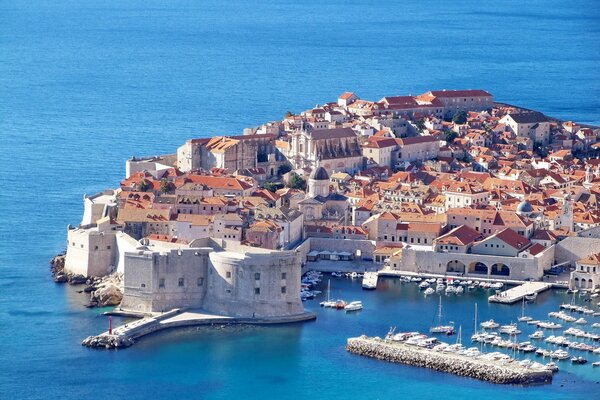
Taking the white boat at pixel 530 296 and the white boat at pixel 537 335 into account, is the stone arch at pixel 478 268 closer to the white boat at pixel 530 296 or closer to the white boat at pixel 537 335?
the white boat at pixel 530 296

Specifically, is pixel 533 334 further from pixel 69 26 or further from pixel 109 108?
pixel 69 26

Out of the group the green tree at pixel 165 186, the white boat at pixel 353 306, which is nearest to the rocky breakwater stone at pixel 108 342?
the white boat at pixel 353 306

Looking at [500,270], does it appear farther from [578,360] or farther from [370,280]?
[578,360]

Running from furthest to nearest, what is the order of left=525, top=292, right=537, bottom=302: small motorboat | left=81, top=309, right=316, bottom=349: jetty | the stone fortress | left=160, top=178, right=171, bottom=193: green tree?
left=160, top=178, right=171, bottom=193: green tree
left=525, top=292, right=537, bottom=302: small motorboat
the stone fortress
left=81, top=309, right=316, bottom=349: jetty

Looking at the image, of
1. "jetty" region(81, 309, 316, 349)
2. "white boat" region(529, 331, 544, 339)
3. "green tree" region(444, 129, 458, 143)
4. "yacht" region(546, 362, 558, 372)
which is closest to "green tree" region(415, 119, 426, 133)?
"green tree" region(444, 129, 458, 143)

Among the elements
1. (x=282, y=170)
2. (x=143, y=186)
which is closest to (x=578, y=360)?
(x=143, y=186)

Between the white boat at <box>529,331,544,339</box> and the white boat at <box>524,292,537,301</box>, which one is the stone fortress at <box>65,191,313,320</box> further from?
the white boat at <box>524,292,537,301</box>

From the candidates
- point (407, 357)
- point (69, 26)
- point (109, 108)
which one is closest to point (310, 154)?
point (407, 357)
